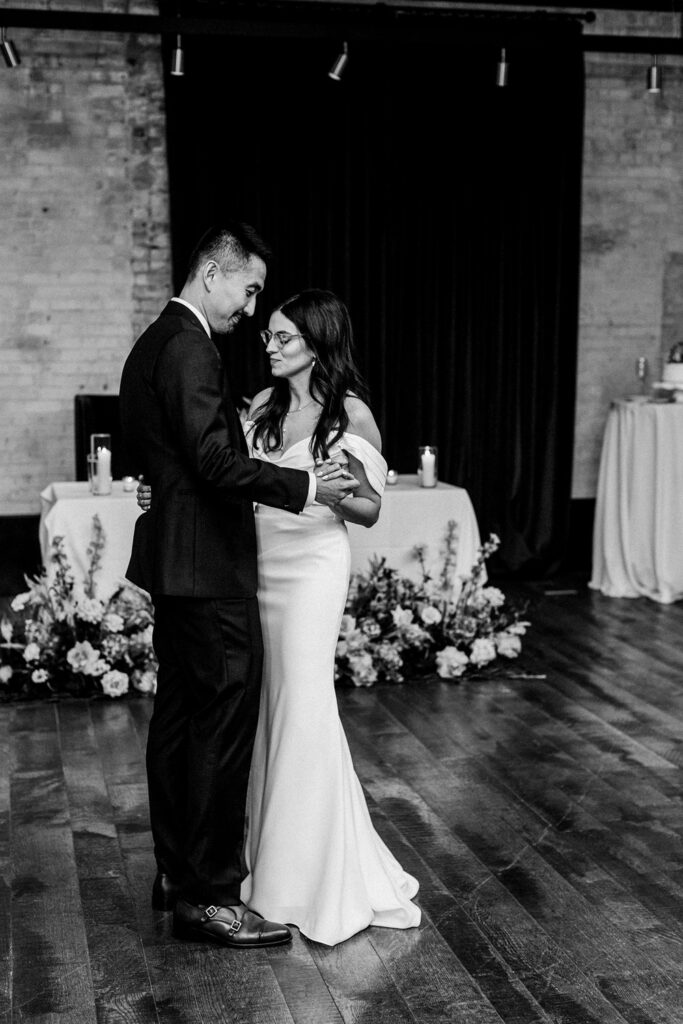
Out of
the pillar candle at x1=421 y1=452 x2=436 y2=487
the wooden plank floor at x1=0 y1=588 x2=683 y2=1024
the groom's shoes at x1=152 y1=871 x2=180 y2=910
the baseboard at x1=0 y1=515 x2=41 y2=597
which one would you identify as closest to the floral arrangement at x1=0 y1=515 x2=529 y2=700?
the wooden plank floor at x1=0 y1=588 x2=683 y2=1024

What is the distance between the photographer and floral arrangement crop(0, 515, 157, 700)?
5262 mm

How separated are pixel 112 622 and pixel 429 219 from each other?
3776 mm

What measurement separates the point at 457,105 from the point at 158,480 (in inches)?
222

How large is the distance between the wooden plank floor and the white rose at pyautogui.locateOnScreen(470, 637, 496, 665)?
13 centimetres

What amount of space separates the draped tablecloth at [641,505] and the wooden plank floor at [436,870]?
1.88 meters

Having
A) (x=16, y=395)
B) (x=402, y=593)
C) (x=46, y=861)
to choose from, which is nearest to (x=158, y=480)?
(x=46, y=861)

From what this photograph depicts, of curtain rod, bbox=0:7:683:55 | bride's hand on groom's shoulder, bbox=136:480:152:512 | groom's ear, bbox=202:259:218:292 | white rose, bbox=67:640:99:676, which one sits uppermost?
curtain rod, bbox=0:7:683:55

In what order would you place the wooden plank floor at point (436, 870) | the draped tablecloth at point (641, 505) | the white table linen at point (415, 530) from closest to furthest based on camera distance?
the wooden plank floor at point (436, 870) → the white table linen at point (415, 530) → the draped tablecloth at point (641, 505)

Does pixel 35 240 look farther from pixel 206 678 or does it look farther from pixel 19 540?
pixel 206 678

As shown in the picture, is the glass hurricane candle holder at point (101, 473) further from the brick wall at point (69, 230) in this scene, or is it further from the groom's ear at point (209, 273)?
the groom's ear at point (209, 273)

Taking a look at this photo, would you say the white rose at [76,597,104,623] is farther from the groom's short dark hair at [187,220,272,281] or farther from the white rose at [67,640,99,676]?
the groom's short dark hair at [187,220,272,281]

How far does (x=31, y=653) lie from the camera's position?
5.24 meters

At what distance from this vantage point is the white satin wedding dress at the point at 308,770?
10.2 feet

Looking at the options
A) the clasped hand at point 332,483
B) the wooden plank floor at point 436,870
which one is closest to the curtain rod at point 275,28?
the wooden plank floor at point 436,870
